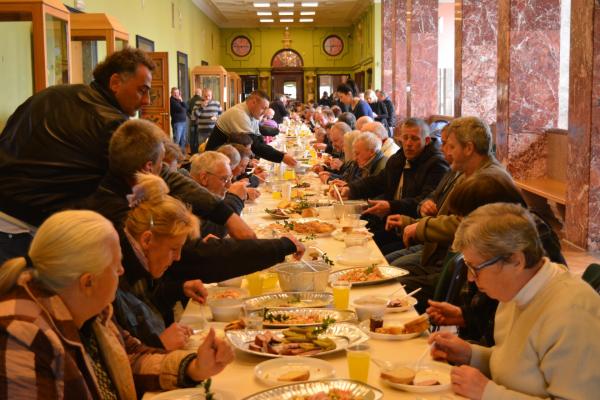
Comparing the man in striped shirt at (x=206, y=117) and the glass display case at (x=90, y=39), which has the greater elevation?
the glass display case at (x=90, y=39)

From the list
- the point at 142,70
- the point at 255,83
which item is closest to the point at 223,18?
the point at 255,83

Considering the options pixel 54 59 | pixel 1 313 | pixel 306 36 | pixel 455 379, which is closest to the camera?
pixel 1 313

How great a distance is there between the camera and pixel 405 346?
244 centimetres

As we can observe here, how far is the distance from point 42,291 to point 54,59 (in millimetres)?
5280

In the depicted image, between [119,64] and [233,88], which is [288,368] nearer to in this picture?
[119,64]

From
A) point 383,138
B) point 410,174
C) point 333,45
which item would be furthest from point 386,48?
point 410,174

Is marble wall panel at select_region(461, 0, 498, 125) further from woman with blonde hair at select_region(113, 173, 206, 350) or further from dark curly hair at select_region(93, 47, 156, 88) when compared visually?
woman with blonde hair at select_region(113, 173, 206, 350)

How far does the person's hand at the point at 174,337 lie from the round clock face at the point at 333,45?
29038mm

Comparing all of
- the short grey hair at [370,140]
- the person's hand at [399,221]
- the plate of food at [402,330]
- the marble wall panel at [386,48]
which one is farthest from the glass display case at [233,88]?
the plate of food at [402,330]

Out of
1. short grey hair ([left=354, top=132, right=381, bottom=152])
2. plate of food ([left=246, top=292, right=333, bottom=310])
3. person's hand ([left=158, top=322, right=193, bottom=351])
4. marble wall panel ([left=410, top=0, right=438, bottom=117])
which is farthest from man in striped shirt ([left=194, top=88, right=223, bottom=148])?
person's hand ([left=158, top=322, right=193, bottom=351])

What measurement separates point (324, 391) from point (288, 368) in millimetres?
209

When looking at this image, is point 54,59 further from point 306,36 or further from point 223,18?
point 306,36

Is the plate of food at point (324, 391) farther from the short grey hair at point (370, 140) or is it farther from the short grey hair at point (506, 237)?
the short grey hair at point (370, 140)

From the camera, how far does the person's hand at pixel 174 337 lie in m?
2.42
